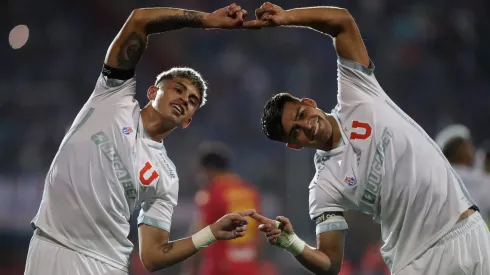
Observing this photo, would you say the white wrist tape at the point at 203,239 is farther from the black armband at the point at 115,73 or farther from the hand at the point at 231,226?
the black armband at the point at 115,73

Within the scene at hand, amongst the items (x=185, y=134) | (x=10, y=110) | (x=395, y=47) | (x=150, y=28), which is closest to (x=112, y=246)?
(x=150, y=28)

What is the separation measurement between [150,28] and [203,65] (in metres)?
8.79

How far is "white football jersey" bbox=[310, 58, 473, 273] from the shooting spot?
185 inches

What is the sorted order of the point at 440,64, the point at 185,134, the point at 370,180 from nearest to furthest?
the point at 370,180
the point at 185,134
the point at 440,64

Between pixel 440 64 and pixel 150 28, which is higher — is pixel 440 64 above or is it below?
below

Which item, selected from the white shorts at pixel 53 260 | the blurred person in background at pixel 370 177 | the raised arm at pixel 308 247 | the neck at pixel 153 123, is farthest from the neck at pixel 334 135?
the white shorts at pixel 53 260

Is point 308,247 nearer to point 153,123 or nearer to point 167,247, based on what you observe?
point 167,247

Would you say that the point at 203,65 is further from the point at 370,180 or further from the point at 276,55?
the point at 370,180

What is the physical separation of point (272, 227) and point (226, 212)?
11.6 ft

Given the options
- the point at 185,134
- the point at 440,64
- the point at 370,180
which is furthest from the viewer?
the point at 440,64

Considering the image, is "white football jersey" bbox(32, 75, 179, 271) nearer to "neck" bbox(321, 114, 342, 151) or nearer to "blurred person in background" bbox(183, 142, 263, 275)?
"neck" bbox(321, 114, 342, 151)

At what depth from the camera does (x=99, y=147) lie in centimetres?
480

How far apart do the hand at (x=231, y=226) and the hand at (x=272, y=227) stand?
10 cm

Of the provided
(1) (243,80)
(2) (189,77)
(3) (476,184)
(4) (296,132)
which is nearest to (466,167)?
(3) (476,184)
